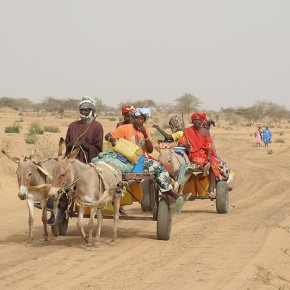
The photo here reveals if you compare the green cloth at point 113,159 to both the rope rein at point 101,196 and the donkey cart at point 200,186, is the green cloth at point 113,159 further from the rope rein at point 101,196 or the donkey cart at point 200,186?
the donkey cart at point 200,186

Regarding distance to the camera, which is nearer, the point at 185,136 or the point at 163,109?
the point at 185,136

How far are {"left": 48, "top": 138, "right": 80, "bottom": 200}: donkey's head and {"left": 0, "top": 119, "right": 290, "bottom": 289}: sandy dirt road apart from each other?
97cm

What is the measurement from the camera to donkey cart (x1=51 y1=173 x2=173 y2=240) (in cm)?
998

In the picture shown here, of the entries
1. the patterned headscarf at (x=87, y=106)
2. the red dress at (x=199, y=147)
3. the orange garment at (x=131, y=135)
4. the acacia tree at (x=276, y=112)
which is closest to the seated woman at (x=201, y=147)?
the red dress at (x=199, y=147)

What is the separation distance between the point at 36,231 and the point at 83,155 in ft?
6.82

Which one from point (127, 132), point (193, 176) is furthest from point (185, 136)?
point (127, 132)

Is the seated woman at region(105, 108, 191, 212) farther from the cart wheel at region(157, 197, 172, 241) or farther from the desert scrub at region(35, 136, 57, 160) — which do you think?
the desert scrub at region(35, 136, 57, 160)

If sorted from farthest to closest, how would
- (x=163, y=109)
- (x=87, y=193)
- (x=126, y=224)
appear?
(x=163, y=109) < (x=126, y=224) < (x=87, y=193)

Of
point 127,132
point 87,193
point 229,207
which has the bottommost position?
point 229,207

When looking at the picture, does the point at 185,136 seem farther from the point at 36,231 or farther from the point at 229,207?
the point at 36,231

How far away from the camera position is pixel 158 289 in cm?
714

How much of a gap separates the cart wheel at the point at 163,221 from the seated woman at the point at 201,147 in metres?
3.54

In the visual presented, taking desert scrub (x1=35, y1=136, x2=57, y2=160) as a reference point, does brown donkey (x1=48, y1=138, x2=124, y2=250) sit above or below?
above

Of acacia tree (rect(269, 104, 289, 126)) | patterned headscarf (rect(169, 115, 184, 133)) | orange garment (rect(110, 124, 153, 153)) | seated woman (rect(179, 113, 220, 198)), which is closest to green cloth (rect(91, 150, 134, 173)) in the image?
orange garment (rect(110, 124, 153, 153))
